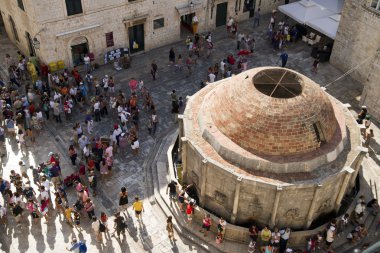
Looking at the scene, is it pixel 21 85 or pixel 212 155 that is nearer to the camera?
pixel 212 155

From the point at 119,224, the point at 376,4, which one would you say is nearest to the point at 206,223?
the point at 119,224

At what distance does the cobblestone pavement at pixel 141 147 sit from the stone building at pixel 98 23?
1.28 meters

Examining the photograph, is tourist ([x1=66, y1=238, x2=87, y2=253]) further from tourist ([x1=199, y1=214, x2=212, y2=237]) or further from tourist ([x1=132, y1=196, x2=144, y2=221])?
tourist ([x1=199, y1=214, x2=212, y2=237])

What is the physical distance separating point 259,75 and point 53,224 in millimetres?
11982

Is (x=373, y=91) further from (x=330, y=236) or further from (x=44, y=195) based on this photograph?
(x=44, y=195)

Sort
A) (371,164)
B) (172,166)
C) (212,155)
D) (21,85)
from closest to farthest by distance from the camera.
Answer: (212,155)
(172,166)
(371,164)
(21,85)

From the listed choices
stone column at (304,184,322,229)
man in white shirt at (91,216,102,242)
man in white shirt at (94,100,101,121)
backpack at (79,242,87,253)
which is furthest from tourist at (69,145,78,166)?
stone column at (304,184,322,229)

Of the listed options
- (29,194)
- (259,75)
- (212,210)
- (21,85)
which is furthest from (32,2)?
(212,210)

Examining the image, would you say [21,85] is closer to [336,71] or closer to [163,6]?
[163,6]

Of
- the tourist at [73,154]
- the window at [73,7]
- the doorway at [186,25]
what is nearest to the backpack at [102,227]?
the tourist at [73,154]

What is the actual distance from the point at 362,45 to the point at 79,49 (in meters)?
19.5

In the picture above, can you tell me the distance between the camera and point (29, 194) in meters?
20.8

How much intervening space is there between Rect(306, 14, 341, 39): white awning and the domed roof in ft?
44.2

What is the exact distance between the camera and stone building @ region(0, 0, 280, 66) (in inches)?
1112
